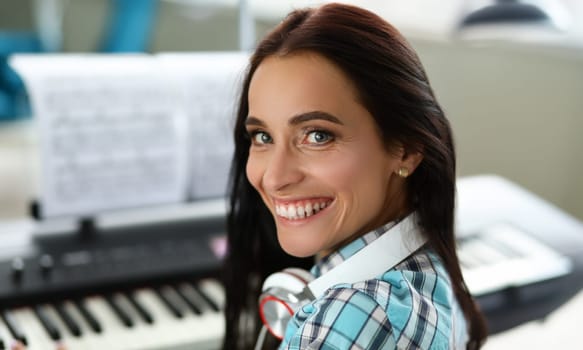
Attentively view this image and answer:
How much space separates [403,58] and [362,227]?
23cm

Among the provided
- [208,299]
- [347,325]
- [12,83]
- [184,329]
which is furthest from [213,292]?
[12,83]

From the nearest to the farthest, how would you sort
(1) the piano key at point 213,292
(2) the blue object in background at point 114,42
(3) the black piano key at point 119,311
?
(3) the black piano key at point 119,311 → (1) the piano key at point 213,292 → (2) the blue object in background at point 114,42

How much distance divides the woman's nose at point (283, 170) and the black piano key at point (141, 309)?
0.66m

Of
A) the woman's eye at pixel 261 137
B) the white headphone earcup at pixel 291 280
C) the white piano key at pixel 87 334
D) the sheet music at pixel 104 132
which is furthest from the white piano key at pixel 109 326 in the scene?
the woman's eye at pixel 261 137

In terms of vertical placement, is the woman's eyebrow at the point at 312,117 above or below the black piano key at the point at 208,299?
above

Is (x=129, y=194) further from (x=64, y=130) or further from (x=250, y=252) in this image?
(x=250, y=252)

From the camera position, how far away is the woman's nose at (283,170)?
0.96m

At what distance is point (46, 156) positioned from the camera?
5.28ft

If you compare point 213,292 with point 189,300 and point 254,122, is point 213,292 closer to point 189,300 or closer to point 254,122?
point 189,300

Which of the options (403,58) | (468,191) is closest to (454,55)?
(468,191)

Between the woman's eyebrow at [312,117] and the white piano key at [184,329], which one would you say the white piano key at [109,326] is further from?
the woman's eyebrow at [312,117]

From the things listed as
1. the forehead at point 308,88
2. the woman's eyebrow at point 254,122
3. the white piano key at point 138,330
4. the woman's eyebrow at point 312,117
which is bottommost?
the white piano key at point 138,330

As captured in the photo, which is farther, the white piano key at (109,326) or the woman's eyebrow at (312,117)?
the white piano key at (109,326)

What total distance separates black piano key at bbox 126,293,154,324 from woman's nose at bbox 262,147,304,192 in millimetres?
658
